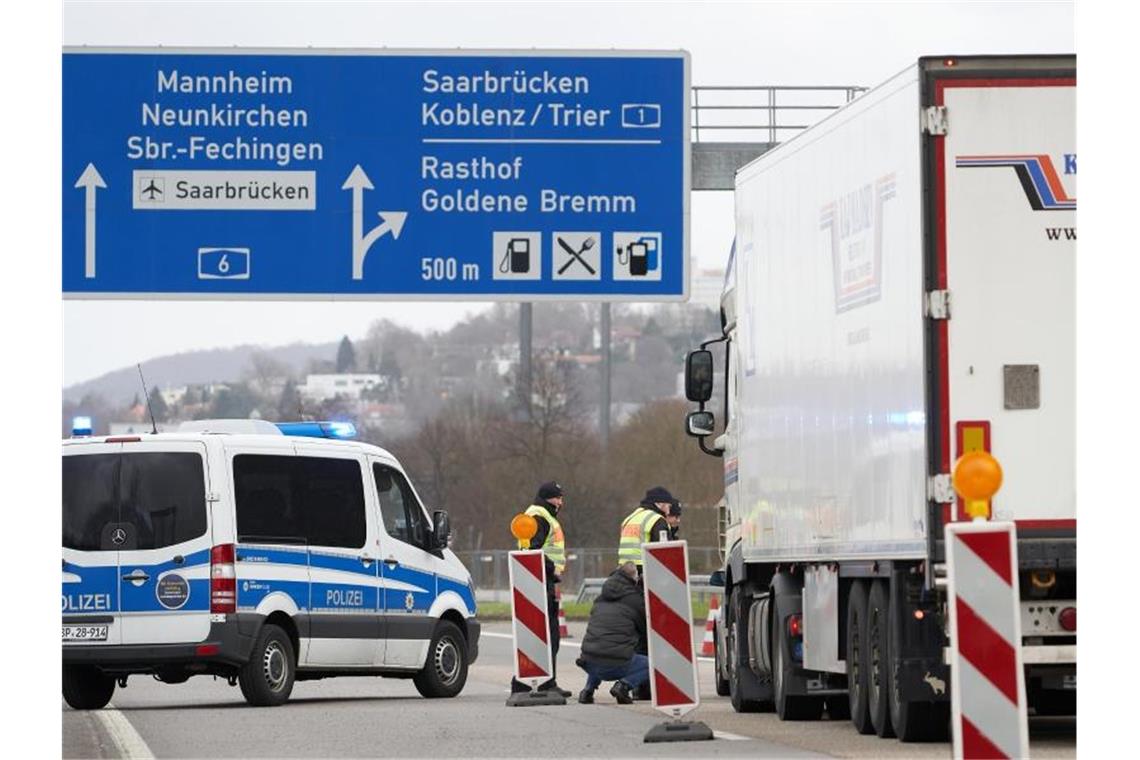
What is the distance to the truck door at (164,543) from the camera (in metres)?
20.9

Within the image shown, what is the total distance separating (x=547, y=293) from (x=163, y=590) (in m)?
3.69

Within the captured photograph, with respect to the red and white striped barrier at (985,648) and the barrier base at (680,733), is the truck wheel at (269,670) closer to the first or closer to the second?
the barrier base at (680,733)

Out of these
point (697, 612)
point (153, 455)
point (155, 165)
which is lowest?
point (697, 612)

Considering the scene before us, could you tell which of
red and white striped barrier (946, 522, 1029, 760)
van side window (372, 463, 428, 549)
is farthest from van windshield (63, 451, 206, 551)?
red and white striped barrier (946, 522, 1029, 760)

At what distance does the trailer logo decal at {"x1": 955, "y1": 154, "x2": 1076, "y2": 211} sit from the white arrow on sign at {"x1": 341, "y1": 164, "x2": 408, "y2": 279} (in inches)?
305

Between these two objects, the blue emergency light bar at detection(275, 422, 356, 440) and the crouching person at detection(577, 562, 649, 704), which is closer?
the crouching person at detection(577, 562, 649, 704)

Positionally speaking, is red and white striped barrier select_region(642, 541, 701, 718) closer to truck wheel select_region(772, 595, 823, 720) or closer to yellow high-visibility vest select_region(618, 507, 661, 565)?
truck wheel select_region(772, 595, 823, 720)

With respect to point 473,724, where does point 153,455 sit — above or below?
above

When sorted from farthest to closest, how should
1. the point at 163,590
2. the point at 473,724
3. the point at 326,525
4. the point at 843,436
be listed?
the point at 326,525 → the point at 163,590 → the point at 473,724 → the point at 843,436

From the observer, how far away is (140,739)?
56.9 ft

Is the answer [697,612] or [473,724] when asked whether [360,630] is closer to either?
[473,724]

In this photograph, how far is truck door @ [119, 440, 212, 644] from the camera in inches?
822

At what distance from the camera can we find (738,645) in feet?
66.0

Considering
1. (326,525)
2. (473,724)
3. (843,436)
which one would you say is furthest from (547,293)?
(843,436)
